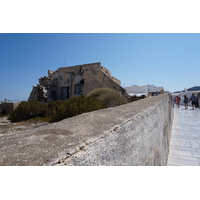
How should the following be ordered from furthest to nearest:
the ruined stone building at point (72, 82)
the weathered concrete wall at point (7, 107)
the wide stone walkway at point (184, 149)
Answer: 1. the ruined stone building at point (72, 82)
2. the weathered concrete wall at point (7, 107)
3. the wide stone walkway at point (184, 149)

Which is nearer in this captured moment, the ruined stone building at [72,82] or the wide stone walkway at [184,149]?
the wide stone walkway at [184,149]

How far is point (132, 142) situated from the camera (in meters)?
1.13

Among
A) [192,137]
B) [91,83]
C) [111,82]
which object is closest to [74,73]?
[91,83]

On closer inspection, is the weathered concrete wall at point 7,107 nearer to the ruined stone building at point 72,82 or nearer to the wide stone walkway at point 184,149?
the ruined stone building at point 72,82

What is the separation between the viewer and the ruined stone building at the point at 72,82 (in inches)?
445

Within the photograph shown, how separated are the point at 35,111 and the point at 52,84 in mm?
7665

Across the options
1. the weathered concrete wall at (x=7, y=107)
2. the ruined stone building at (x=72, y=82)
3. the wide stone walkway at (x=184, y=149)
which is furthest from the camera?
the ruined stone building at (x=72, y=82)

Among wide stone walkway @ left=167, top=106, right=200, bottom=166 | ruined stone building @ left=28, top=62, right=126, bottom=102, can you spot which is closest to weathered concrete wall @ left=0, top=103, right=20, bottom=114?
ruined stone building @ left=28, top=62, right=126, bottom=102

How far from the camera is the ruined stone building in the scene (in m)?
11.3

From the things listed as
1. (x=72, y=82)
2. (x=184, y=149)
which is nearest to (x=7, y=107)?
(x=72, y=82)

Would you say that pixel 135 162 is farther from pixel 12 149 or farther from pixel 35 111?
pixel 35 111

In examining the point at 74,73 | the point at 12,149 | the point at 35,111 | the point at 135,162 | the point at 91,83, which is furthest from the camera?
the point at 74,73

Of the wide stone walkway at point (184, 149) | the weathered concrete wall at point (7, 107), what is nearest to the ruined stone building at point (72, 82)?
the weathered concrete wall at point (7, 107)

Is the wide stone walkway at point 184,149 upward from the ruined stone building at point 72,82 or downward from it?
downward
